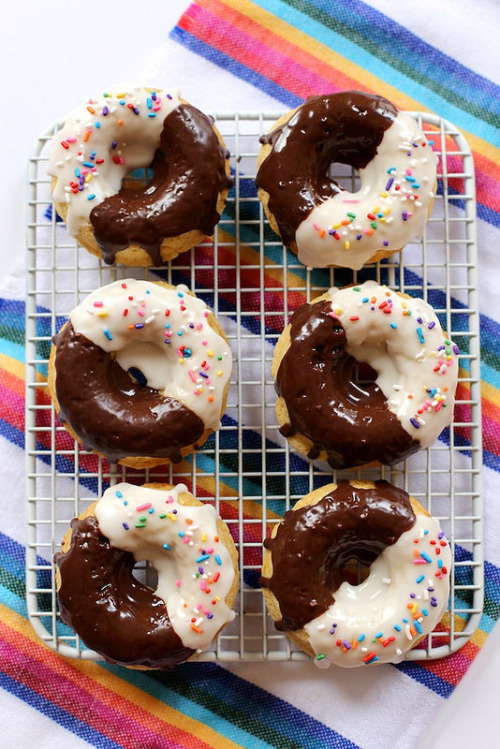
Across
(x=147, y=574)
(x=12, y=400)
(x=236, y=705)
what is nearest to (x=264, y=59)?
(x=12, y=400)

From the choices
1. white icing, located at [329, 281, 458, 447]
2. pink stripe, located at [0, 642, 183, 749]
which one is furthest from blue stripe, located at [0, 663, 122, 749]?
white icing, located at [329, 281, 458, 447]

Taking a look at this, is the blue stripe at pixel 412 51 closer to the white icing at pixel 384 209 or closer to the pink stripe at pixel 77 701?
the white icing at pixel 384 209

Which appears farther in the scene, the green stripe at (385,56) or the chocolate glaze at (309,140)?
the green stripe at (385,56)

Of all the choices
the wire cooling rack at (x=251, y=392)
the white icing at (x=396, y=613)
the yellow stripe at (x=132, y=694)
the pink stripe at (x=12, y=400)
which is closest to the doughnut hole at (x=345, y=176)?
the wire cooling rack at (x=251, y=392)

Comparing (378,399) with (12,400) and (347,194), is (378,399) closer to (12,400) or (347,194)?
(347,194)

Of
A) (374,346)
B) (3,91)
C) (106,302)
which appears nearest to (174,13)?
(3,91)

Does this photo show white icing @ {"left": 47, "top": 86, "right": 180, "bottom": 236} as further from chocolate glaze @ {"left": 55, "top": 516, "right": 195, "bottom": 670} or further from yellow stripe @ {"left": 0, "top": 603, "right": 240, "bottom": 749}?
yellow stripe @ {"left": 0, "top": 603, "right": 240, "bottom": 749}
